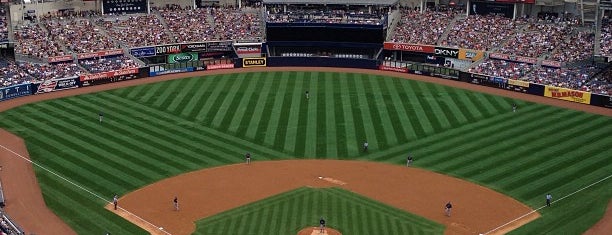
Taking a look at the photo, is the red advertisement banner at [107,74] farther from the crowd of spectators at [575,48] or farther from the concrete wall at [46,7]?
the crowd of spectators at [575,48]

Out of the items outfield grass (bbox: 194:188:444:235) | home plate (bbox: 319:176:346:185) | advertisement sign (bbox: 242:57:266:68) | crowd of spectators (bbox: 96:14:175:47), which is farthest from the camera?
advertisement sign (bbox: 242:57:266:68)

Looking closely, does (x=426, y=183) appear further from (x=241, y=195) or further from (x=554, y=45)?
(x=554, y=45)

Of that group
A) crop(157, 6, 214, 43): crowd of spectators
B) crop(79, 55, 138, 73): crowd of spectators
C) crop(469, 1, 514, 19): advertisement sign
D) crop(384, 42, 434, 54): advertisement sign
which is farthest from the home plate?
crop(469, 1, 514, 19): advertisement sign

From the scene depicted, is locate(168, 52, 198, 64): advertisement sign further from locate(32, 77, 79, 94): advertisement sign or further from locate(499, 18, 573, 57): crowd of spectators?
locate(499, 18, 573, 57): crowd of spectators

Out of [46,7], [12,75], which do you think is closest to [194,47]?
[46,7]

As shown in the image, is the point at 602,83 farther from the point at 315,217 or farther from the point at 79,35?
the point at 79,35

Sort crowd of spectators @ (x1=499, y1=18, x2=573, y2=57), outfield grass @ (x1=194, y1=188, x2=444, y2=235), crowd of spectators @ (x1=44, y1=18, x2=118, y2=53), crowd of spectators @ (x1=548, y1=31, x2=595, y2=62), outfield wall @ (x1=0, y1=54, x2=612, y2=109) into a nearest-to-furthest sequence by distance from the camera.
Result: outfield grass @ (x1=194, y1=188, x2=444, y2=235), outfield wall @ (x1=0, y1=54, x2=612, y2=109), crowd of spectators @ (x1=548, y1=31, x2=595, y2=62), crowd of spectators @ (x1=499, y1=18, x2=573, y2=57), crowd of spectators @ (x1=44, y1=18, x2=118, y2=53)
